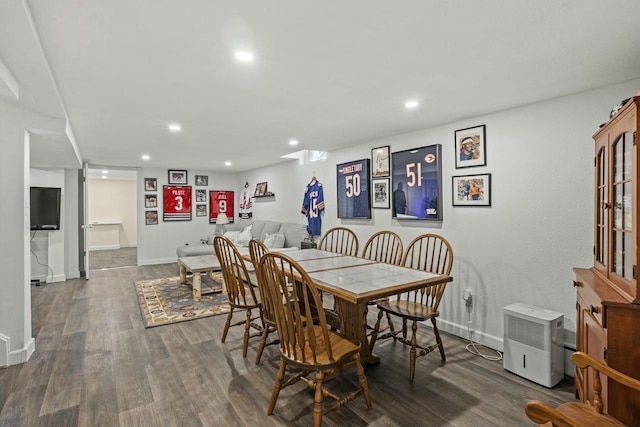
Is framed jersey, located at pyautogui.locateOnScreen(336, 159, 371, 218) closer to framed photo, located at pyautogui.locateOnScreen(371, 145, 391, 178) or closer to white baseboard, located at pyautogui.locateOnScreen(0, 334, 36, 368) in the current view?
framed photo, located at pyautogui.locateOnScreen(371, 145, 391, 178)

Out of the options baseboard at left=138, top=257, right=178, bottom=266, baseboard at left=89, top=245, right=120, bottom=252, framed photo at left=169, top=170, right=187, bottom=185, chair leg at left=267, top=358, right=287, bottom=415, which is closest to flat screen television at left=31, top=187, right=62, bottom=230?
baseboard at left=138, top=257, right=178, bottom=266

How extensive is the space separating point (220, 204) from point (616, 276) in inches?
310

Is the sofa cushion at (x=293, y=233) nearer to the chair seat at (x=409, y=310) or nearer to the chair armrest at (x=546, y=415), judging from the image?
the chair seat at (x=409, y=310)

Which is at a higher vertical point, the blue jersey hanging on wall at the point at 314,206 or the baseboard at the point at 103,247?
the blue jersey hanging on wall at the point at 314,206

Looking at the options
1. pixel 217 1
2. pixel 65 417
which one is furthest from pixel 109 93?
pixel 65 417

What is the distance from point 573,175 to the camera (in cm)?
257

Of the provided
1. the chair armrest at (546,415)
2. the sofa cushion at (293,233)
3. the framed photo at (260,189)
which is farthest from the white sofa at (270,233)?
the chair armrest at (546,415)

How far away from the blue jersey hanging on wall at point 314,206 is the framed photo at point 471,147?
2.43 m

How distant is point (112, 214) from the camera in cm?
1009

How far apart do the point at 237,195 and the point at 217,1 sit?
7404 mm

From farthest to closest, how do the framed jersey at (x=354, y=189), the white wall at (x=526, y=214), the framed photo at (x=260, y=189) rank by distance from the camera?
the framed photo at (x=260, y=189) → the framed jersey at (x=354, y=189) → the white wall at (x=526, y=214)

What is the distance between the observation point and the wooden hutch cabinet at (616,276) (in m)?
1.56

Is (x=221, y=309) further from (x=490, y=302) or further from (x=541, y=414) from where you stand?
(x=541, y=414)

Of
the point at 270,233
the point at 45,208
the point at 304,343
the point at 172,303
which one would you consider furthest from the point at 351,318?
the point at 45,208
